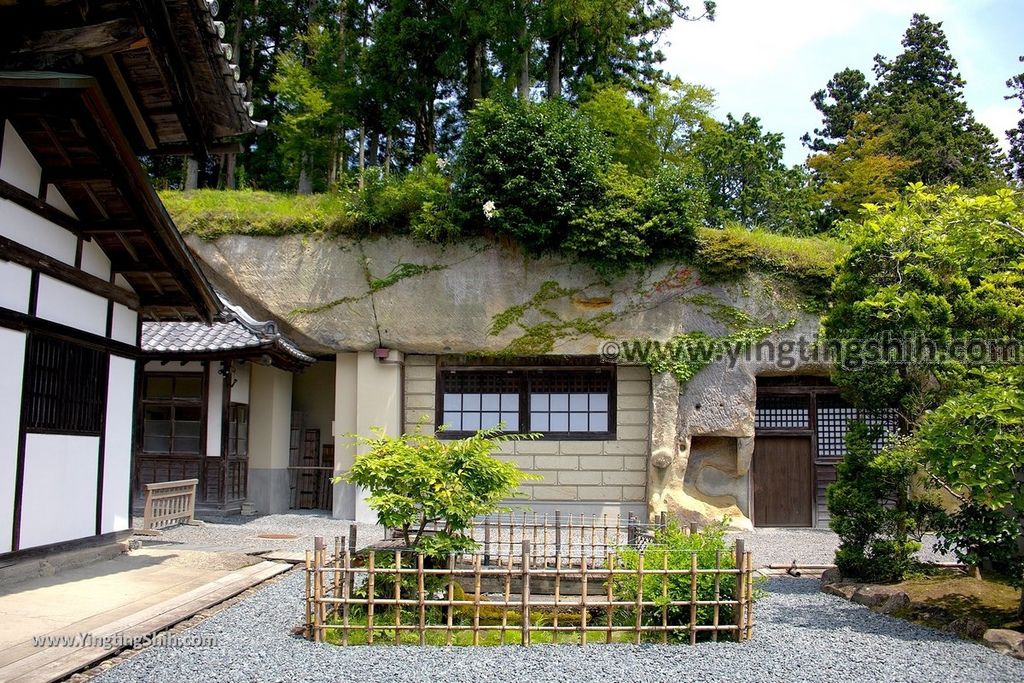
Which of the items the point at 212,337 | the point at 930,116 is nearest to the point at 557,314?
the point at 212,337

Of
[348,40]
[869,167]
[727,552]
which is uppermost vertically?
[348,40]

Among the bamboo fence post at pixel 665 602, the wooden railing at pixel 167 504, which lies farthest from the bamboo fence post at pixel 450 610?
the wooden railing at pixel 167 504

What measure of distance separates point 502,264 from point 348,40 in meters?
10.3

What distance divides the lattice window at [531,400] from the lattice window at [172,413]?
15.5ft

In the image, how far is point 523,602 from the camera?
6.77 meters

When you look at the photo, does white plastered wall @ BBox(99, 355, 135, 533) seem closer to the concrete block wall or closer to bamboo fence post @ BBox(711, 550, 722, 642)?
the concrete block wall

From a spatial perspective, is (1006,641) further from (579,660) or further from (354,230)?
(354,230)

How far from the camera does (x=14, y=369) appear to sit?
7.55 meters

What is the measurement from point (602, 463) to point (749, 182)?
43.1 feet

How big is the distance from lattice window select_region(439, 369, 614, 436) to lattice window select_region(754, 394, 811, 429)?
3164 mm

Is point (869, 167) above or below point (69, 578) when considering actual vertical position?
above

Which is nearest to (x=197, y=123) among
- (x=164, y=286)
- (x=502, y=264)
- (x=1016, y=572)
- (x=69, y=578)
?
(x=164, y=286)

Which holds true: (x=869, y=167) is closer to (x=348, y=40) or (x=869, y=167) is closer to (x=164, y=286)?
A: (x=348, y=40)

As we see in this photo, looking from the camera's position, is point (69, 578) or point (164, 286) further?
point (164, 286)
